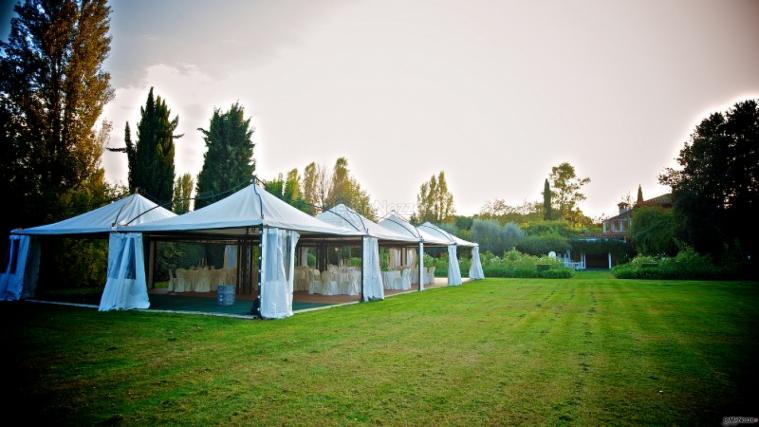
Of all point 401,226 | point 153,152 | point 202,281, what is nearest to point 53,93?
point 153,152

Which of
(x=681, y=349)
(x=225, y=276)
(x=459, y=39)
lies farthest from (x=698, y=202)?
(x=225, y=276)

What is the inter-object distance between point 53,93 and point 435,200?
3086cm

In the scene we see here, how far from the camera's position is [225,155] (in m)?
20.2

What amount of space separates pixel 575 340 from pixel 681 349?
123 cm

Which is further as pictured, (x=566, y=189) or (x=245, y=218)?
(x=566, y=189)

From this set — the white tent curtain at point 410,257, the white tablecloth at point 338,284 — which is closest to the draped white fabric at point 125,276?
the white tablecloth at point 338,284

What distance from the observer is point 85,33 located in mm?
16000

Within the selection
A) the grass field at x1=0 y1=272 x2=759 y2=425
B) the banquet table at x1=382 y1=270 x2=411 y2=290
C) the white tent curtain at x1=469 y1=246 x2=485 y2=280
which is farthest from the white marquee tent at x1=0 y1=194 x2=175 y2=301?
the white tent curtain at x1=469 y1=246 x2=485 y2=280

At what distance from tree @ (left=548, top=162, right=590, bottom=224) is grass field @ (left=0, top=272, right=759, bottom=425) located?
41.2 m

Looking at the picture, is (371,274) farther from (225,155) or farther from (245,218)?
(225,155)

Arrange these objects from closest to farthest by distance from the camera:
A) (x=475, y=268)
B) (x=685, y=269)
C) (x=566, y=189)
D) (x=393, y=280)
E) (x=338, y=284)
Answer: (x=338, y=284)
(x=393, y=280)
(x=685, y=269)
(x=475, y=268)
(x=566, y=189)

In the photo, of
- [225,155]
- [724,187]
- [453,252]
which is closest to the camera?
[453,252]

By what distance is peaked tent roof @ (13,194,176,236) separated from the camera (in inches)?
385

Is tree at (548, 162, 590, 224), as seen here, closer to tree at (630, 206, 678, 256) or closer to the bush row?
tree at (630, 206, 678, 256)
